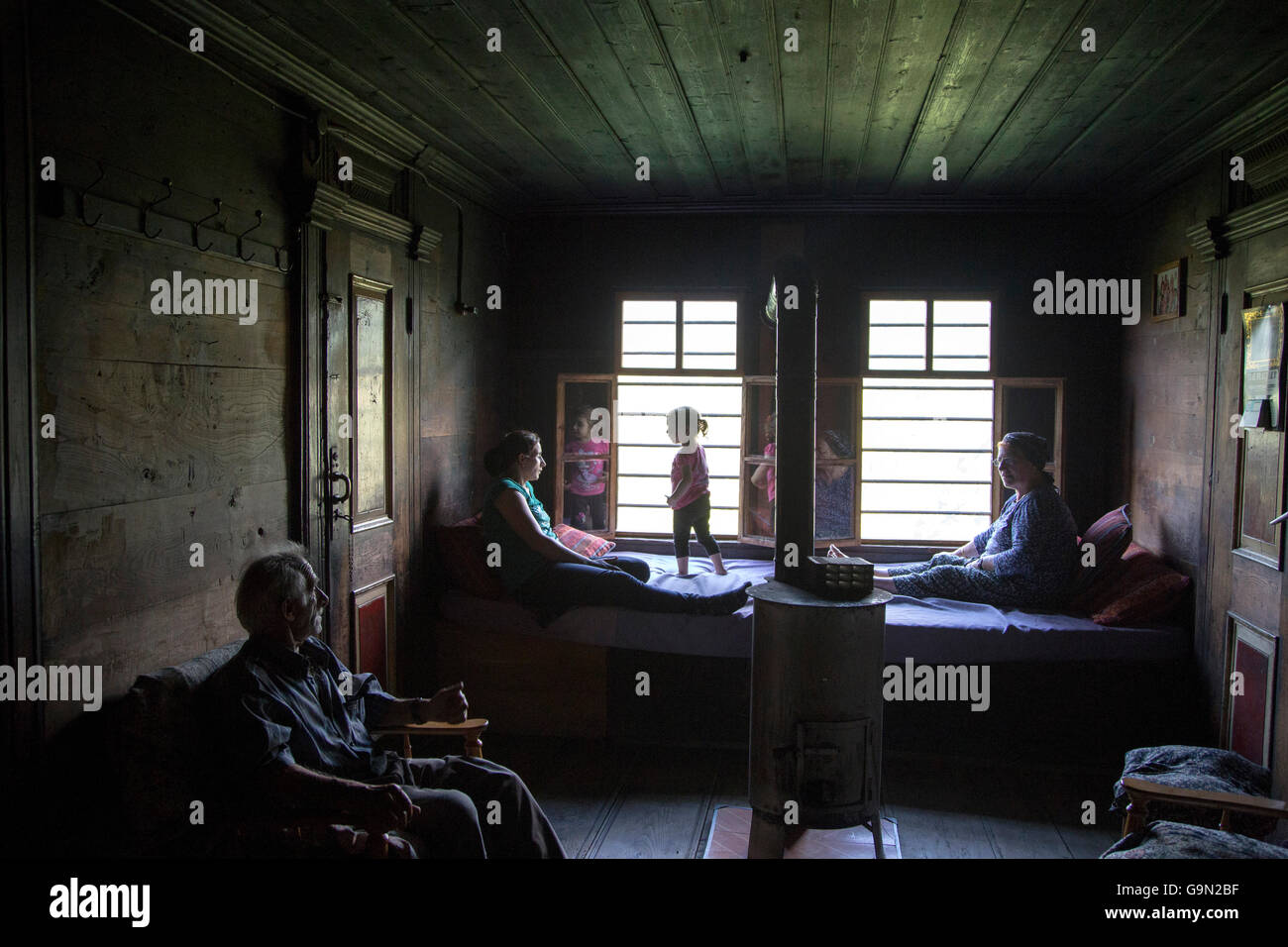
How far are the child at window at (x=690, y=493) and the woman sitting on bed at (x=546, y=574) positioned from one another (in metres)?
0.80

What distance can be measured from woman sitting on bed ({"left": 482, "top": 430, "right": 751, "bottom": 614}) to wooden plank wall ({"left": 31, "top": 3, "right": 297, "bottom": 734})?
1.37m

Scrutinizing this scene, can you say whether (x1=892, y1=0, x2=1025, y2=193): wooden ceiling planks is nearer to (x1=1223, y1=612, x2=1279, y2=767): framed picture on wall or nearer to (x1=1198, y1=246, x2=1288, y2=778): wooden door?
(x1=1198, y1=246, x2=1288, y2=778): wooden door

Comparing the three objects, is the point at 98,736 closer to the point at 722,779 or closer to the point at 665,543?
the point at 722,779

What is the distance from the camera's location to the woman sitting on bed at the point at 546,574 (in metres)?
4.40

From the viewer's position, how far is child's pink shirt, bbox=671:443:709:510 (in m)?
5.28

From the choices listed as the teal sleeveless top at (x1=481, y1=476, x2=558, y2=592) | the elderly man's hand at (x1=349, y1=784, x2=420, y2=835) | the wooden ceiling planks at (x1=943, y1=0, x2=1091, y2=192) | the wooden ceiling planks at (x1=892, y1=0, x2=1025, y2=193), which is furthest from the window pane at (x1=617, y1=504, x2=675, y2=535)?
the elderly man's hand at (x1=349, y1=784, x2=420, y2=835)

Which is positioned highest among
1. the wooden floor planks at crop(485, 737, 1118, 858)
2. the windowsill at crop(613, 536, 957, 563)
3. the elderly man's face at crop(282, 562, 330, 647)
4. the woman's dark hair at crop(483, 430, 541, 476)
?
the woman's dark hair at crop(483, 430, 541, 476)

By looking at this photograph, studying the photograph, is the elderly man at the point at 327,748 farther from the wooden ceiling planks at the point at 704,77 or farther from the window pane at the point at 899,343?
the window pane at the point at 899,343

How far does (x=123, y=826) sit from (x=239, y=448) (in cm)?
126

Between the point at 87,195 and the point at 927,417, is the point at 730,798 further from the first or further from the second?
the point at 87,195

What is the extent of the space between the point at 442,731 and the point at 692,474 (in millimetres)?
2775

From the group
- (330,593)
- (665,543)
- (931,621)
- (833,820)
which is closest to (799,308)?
(931,621)

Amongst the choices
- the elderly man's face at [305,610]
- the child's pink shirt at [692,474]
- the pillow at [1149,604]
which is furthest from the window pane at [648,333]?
the elderly man's face at [305,610]
